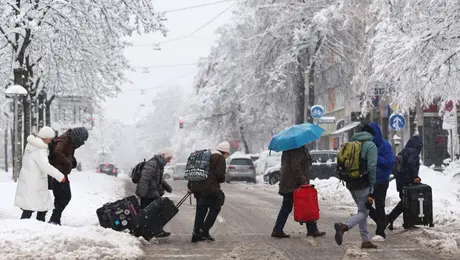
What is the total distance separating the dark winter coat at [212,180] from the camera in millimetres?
11617

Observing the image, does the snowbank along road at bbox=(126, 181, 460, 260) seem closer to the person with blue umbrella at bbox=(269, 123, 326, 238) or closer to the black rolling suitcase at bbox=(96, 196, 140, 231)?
the person with blue umbrella at bbox=(269, 123, 326, 238)

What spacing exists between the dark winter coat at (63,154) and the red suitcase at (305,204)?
11.7 feet

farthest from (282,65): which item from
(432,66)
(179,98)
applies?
(179,98)

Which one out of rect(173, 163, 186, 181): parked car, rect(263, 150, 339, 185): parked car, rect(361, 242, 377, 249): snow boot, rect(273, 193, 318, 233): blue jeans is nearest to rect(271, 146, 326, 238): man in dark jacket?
rect(273, 193, 318, 233): blue jeans

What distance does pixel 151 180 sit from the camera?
11961 mm

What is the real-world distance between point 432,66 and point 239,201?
906cm

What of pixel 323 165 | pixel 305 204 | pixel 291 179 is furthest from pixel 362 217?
pixel 323 165

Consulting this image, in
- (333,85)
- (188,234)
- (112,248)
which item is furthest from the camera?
(333,85)

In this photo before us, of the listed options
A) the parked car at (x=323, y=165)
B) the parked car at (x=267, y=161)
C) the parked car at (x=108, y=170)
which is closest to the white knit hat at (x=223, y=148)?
the parked car at (x=323, y=165)

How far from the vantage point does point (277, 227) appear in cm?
1204

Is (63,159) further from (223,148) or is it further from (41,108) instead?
(41,108)

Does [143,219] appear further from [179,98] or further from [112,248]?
[179,98]

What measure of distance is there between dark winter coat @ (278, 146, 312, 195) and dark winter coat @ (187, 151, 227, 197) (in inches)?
40.5

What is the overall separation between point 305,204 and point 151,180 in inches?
96.4
